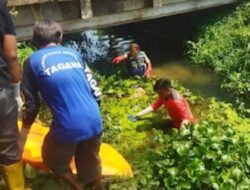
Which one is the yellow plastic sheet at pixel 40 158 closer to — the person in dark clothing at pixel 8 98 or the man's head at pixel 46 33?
the person in dark clothing at pixel 8 98

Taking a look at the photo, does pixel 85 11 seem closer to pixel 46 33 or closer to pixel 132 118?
pixel 132 118

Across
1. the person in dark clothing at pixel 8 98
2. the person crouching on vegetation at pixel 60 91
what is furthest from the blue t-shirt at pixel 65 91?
the person in dark clothing at pixel 8 98

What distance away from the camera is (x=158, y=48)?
1562 centimetres

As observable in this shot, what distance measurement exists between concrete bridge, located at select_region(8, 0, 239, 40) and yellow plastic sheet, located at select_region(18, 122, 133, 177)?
16.0ft

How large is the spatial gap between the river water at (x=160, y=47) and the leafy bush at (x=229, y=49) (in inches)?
10.4

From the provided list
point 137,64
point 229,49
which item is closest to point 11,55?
point 137,64

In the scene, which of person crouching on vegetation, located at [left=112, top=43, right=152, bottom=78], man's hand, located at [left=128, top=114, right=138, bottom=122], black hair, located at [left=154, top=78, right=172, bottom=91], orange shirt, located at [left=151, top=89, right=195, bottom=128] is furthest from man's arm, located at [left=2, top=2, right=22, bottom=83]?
person crouching on vegetation, located at [left=112, top=43, right=152, bottom=78]

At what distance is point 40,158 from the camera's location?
521 centimetres

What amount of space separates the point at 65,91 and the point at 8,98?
0.52 metres

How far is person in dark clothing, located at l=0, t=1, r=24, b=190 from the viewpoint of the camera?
4.26 meters

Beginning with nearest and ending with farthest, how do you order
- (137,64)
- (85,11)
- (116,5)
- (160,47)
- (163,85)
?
(163,85), (137,64), (85,11), (116,5), (160,47)

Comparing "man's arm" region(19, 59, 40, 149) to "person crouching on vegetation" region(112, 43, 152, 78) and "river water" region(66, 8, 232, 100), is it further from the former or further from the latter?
"river water" region(66, 8, 232, 100)

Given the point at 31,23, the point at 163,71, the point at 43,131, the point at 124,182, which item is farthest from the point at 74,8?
the point at 124,182

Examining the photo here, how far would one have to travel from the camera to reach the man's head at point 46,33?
4.17 m
